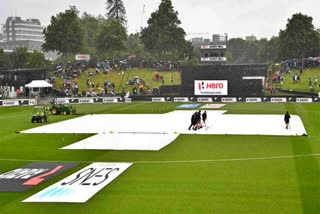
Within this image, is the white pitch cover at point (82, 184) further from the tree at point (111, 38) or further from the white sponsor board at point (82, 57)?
the tree at point (111, 38)

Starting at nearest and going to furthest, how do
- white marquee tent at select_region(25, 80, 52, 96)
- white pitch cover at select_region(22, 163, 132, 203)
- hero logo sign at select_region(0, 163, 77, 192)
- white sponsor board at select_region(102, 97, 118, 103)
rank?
1. white pitch cover at select_region(22, 163, 132, 203)
2. hero logo sign at select_region(0, 163, 77, 192)
3. white sponsor board at select_region(102, 97, 118, 103)
4. white marquee tent at select_region(25, 80, 52, 96)

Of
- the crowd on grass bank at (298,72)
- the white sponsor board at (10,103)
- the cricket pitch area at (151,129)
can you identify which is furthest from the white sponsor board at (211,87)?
the white sponsor board at (10,103)

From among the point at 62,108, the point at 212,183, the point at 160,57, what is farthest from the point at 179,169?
the point at 160,57

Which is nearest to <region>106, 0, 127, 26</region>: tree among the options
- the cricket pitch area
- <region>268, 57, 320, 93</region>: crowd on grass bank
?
<region>268, 57, 320, 93</region>: crowd on grass bank

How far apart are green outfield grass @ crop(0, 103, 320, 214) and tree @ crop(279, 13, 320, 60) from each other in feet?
306

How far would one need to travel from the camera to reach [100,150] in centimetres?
3080

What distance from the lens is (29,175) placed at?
23.7 m

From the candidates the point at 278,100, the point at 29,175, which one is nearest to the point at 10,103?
the point at 278,100

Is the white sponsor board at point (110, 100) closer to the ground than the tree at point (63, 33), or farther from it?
closer to the ground

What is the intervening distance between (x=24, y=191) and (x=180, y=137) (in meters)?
18.4

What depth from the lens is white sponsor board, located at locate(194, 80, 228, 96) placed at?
84750mm

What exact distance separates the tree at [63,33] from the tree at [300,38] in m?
54.7

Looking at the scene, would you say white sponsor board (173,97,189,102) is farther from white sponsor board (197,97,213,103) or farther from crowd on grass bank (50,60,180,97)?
crowd on grass bank (50,60,180,97)

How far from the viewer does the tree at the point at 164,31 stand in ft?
433
